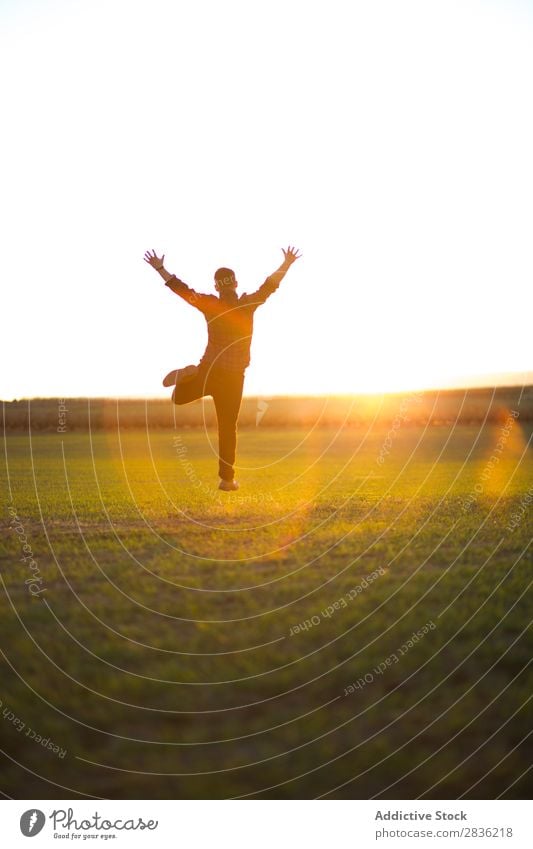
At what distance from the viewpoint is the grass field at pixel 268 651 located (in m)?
5.55

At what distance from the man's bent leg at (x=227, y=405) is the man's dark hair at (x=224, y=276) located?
1569mm

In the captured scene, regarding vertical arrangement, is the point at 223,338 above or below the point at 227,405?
above

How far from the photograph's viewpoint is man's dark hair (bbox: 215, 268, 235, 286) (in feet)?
41.5

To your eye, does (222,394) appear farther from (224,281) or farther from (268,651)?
(268,651)

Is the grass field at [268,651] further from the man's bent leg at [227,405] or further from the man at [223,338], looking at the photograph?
the man at [223,338]

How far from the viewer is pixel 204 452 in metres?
37.1

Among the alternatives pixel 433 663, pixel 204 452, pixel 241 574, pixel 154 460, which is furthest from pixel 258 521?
pixel 204 452

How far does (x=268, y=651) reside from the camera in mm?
7676

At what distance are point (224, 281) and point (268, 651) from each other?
6.93 m

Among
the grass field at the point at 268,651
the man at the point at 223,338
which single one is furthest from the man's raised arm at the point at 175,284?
the grass field at the point at 268,651

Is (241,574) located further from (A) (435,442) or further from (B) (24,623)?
(A) (435,442)

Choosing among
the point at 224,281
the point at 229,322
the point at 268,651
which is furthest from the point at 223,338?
the point at 268,651
